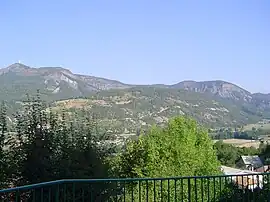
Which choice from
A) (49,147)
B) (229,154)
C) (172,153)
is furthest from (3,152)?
(229,154)

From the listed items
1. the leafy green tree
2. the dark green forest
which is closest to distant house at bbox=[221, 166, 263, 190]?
the dark green forest

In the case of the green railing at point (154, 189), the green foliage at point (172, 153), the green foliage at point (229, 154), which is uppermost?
the green railing at point (154, 189)

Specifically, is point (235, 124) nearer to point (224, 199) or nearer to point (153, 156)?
point (153, 156)

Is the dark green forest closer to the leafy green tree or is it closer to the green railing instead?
the leafy green tree

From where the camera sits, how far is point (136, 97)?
333ft

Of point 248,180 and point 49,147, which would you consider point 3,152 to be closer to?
point 49,147

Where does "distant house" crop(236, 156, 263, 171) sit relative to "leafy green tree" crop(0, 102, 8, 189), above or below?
below

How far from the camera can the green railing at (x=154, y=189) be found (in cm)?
456

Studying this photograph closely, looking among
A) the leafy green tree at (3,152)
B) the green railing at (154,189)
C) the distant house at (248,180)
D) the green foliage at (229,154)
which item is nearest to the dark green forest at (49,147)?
the leafy green tree at (3,152)

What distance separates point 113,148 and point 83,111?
135 centimetres

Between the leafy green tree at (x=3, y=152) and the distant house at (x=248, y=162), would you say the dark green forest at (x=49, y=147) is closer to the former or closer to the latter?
the leafy green tree at (x=3, y=152)

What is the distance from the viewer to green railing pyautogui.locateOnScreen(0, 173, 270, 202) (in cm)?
456

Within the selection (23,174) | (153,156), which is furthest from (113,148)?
(153,156)

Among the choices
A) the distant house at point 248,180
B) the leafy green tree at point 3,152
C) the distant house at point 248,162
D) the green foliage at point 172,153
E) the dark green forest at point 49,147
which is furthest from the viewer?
the distant house at point 248,162
